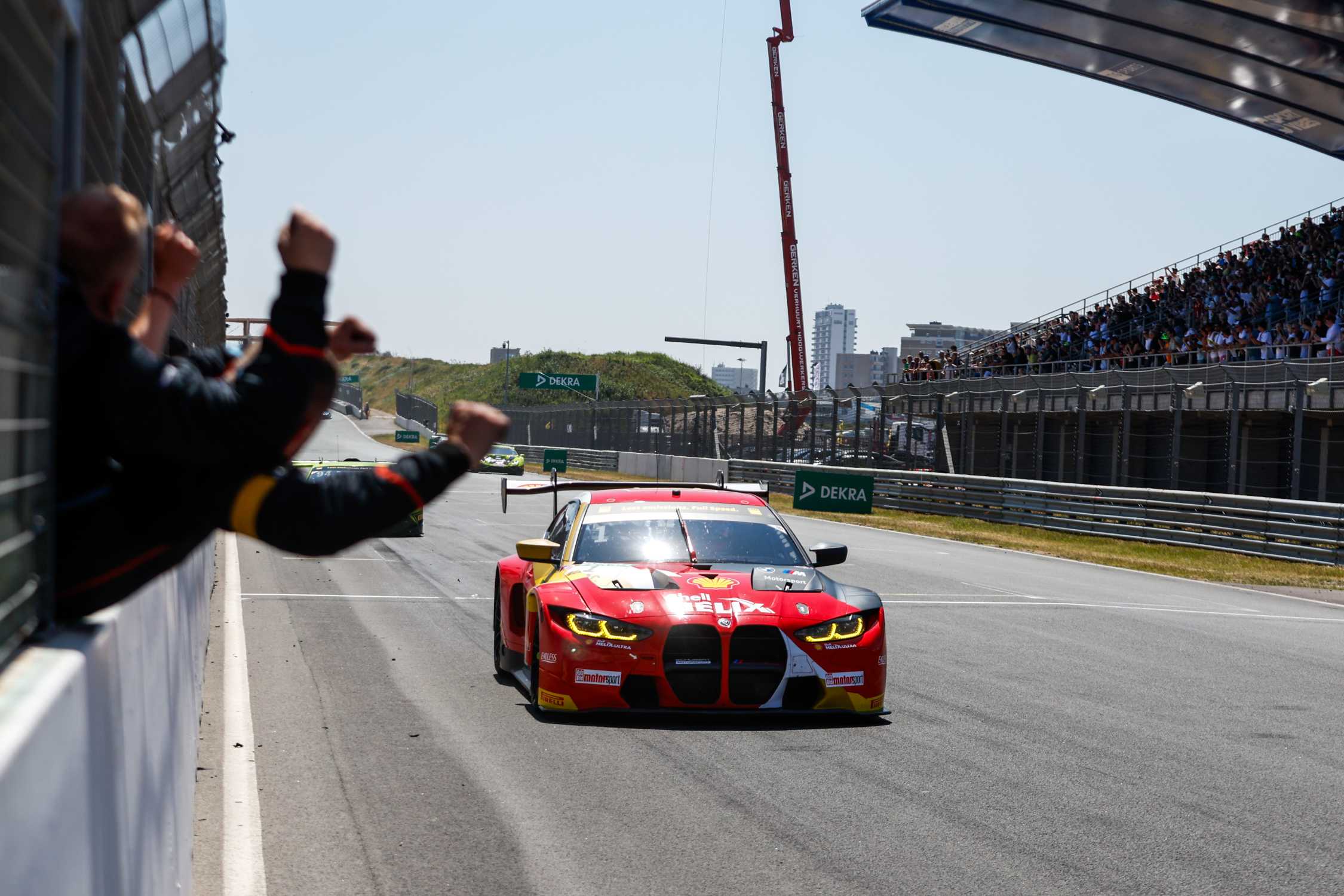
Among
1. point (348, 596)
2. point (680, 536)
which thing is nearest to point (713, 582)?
point (680, 536)

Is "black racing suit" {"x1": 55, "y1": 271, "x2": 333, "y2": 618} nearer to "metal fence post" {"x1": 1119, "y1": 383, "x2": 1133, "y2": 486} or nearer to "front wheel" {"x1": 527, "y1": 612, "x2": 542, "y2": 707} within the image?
"front wheel" {"x1": 527, "y1": 612, "x2": 542, "y2": 707}

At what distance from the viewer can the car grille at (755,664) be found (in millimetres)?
7660

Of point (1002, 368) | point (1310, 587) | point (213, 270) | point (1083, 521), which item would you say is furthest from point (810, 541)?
point (1002, 368)

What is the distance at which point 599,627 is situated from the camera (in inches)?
303

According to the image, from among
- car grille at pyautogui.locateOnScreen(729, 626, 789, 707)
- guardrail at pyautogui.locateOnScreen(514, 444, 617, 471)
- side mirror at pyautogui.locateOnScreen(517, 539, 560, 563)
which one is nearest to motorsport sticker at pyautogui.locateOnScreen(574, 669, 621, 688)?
car grille at pyautogui.locateOnScreen(729, 626, 789, 707)

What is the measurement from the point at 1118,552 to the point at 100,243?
24.4m

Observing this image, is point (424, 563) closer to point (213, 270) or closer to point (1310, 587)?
point (213, 270)

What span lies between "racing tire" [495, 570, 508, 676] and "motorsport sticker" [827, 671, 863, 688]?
2618 millimetres

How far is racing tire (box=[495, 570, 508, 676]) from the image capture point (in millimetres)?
9656

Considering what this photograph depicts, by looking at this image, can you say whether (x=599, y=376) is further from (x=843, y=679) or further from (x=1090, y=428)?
(x=843, y=679)

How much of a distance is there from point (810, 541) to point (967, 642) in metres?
14.2

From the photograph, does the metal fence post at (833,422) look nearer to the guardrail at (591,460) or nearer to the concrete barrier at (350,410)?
the guardrail at (591,460)

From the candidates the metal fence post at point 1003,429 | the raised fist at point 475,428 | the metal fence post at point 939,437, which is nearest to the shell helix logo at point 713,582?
the raised fist at point 475,428

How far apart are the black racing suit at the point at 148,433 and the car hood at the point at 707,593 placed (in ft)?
16.4
